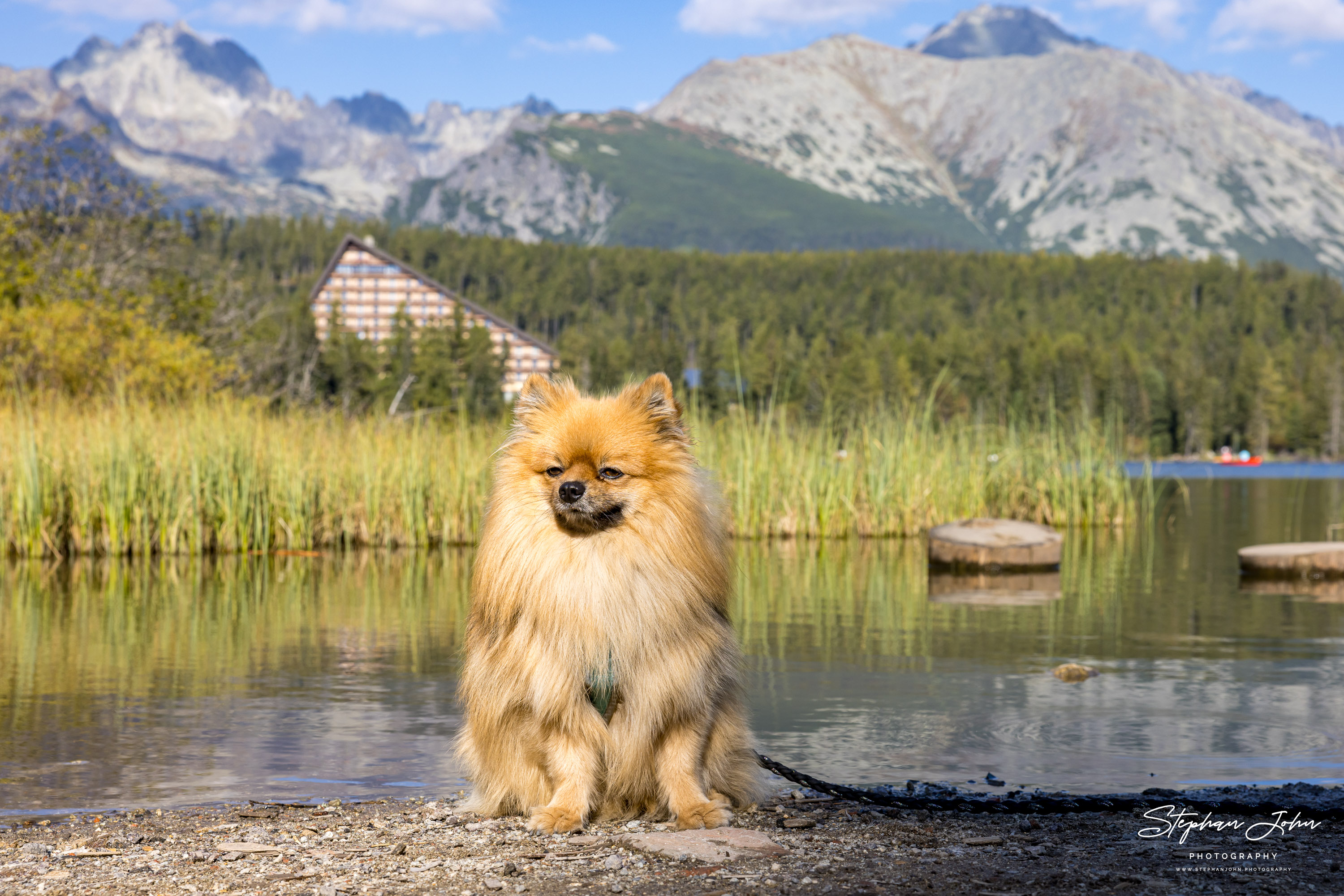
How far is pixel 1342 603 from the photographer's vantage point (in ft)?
44.3

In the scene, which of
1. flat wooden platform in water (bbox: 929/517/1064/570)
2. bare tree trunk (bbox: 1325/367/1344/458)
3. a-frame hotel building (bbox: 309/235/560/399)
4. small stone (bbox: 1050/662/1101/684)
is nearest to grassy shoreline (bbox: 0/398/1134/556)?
flat wooden platform in water (bbox: 929/517/1064/570)

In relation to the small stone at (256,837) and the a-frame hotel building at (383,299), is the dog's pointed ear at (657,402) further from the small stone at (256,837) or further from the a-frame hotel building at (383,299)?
the a-frame hotel building at (383,299)

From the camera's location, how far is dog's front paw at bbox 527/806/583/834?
449 centimetres

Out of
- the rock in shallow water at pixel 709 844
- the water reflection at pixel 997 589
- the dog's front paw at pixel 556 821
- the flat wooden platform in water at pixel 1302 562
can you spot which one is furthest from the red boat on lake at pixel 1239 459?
the dog's front paw at pixel 556 821

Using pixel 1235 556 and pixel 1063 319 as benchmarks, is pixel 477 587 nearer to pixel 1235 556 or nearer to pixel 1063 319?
pixel 1235 556

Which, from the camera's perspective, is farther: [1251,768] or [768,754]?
[768,754]

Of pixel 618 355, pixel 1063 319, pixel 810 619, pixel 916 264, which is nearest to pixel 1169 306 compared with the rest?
pixel 1063 319

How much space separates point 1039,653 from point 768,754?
431cm

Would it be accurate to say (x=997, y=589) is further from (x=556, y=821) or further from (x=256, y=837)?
(x=256, y=837)

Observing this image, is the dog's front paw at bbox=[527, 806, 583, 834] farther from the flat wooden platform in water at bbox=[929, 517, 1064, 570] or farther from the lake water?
the flat wooden platform in water at bbox=[929, 517, 1064, 570]

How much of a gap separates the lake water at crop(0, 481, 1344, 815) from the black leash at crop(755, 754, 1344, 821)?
2.09 ft

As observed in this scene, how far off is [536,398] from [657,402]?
0.44m

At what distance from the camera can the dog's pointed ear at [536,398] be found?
4.59 metres

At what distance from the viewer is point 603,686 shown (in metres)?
4.53
